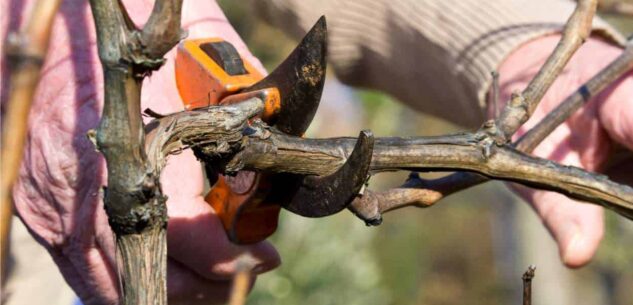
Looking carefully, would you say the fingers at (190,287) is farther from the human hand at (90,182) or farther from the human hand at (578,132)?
the human hand at (578,132)

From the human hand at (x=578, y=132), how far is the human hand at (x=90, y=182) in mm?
501

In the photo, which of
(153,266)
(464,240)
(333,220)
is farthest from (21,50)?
(464,240)

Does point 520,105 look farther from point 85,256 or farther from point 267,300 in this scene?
point 267,300

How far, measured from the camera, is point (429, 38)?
5.20 ft

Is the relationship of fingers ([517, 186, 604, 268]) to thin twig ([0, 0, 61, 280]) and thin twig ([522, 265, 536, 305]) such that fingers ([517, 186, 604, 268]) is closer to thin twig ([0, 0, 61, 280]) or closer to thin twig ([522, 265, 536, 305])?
thin twig ([522, 265, 536, 305])

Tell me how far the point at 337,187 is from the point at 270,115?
0.25ft

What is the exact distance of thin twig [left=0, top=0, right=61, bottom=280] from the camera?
16.3 inches

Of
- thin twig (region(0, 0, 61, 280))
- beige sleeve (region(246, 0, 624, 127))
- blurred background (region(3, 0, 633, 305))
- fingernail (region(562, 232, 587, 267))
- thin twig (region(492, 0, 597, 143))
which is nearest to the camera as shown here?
thin twig (region(0, 0, 61, 280))

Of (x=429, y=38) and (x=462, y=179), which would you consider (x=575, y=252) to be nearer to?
(x=462, y=179)

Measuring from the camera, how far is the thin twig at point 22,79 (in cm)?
41

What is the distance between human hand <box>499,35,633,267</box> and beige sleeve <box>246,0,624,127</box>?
4 cm

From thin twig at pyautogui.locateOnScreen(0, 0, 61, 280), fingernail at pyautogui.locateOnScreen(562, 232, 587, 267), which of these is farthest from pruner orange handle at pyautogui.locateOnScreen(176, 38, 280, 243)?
fingernail at pyautogui.locateOnScreen(562, 232, 587, 267)

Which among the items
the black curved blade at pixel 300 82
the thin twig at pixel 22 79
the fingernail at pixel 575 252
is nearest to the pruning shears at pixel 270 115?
the black curved blade at pixel 300 82

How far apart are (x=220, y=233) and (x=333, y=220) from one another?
2.84 meters
